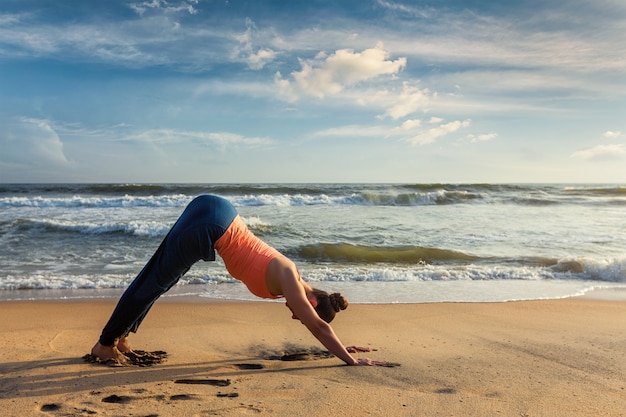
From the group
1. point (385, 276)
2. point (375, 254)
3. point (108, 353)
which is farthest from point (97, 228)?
point (108, 353)

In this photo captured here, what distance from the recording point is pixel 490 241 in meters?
12.4

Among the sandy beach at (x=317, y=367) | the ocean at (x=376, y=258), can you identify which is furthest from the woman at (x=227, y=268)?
the ocean at (x=376, y=258)

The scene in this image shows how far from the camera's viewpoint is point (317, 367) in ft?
12.2

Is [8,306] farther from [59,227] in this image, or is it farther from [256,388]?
[59,227]

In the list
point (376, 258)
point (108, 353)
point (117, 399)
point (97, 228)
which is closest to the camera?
point (117, 399)

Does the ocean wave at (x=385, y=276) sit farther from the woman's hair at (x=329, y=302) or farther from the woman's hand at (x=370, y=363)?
the woman's hair at (x=329, y=302)

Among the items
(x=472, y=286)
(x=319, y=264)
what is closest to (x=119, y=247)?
(x=319, y=264)

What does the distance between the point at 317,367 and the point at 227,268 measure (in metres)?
1.14

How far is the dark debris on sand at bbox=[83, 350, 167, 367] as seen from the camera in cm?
369

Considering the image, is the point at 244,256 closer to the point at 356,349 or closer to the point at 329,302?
the point at 329,302

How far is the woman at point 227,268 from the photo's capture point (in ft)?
10.8

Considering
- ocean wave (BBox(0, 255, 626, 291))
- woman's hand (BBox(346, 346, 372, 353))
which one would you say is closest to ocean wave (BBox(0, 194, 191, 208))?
ocean wave (BBox(0, 255, 626, 291))

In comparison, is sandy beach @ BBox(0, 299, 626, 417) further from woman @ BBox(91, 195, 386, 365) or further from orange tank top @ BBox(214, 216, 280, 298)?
orange tank top @ BBox(214, 216, 280, 298)

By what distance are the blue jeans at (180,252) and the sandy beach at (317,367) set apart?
0.47m
